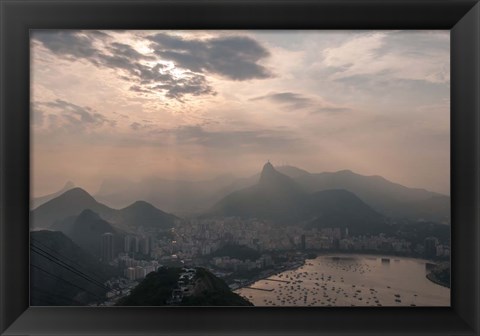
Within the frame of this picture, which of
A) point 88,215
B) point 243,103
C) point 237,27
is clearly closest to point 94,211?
point 88,215

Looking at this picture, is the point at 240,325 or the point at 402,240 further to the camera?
the point at 402,240

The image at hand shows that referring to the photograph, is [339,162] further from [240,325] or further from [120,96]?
[120,96]

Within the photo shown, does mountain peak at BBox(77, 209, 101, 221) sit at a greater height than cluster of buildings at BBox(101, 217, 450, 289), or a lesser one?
greater

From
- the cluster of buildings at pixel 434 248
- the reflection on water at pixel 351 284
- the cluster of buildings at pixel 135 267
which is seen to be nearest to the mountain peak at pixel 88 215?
the cluster of buildings at pixel 135 267

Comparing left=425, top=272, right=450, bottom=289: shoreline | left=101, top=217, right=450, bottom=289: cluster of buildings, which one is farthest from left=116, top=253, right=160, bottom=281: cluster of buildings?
left=425, top=272, right=450, bottom=289: shoreline

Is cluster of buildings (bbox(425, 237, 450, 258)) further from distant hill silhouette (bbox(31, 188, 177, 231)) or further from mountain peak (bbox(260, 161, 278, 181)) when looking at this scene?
distant hill silhouette (bbox(31, 188, 177, 231))

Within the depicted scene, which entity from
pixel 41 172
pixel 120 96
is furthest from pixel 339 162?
pixel 41 172

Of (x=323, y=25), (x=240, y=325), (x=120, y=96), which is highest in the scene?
(x=323, y=25)

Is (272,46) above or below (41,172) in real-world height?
above
